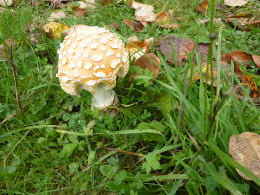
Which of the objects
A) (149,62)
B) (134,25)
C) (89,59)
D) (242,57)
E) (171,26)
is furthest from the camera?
(134,25)

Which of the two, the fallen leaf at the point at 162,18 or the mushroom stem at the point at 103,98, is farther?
the fallen leaf at the point at 162,18

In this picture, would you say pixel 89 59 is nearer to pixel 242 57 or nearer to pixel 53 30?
pixel 53 30

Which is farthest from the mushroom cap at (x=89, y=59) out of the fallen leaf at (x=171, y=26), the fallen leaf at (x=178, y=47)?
the fallen leaf at (x=171, y=26)

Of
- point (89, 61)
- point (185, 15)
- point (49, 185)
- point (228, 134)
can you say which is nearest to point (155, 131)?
point (228, 134)

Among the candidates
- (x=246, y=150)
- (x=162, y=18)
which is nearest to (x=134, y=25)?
(x=162, y=18)

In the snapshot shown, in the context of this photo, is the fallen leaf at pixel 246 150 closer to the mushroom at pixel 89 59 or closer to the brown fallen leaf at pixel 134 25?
the mushroom at pixel 89 59

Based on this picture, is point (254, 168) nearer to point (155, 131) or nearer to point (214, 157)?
point (214, 157)

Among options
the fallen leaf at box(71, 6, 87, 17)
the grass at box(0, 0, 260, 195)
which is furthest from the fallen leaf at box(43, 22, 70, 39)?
the fallen leaf at box(71, 6, 87, 17)
